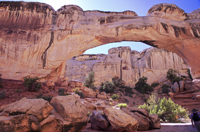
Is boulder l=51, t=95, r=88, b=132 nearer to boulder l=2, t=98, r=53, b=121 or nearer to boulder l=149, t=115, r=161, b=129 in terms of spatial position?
boulder l=2, t=98, r=53, b=121

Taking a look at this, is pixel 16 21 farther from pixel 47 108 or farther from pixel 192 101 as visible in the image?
pixel 192 101

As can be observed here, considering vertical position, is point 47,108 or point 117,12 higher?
point 117,12

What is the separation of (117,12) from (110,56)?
30.0 meters

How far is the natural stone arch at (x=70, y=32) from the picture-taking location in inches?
303

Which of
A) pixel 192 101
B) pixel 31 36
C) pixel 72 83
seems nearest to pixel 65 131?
pixel 31 36

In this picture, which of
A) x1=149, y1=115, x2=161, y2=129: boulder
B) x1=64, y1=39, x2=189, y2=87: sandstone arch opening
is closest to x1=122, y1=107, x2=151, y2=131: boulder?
x1=149, y1=115, x2=161, y2=129: boulder

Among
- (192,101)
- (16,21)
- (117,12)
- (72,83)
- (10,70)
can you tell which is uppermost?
(117,12)

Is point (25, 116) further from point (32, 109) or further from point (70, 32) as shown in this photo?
point (70, 32)

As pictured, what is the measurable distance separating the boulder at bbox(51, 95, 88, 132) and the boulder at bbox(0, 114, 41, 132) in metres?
0.66

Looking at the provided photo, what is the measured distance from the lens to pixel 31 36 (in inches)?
317

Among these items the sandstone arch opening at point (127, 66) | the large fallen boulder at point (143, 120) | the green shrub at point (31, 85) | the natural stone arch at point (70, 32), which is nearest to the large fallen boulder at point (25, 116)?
the large fallen boulder at point (143, 120)

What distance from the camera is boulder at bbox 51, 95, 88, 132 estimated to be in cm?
342

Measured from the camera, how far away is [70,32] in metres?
8.57

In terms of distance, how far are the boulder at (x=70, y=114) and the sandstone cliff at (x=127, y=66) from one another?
105ft
